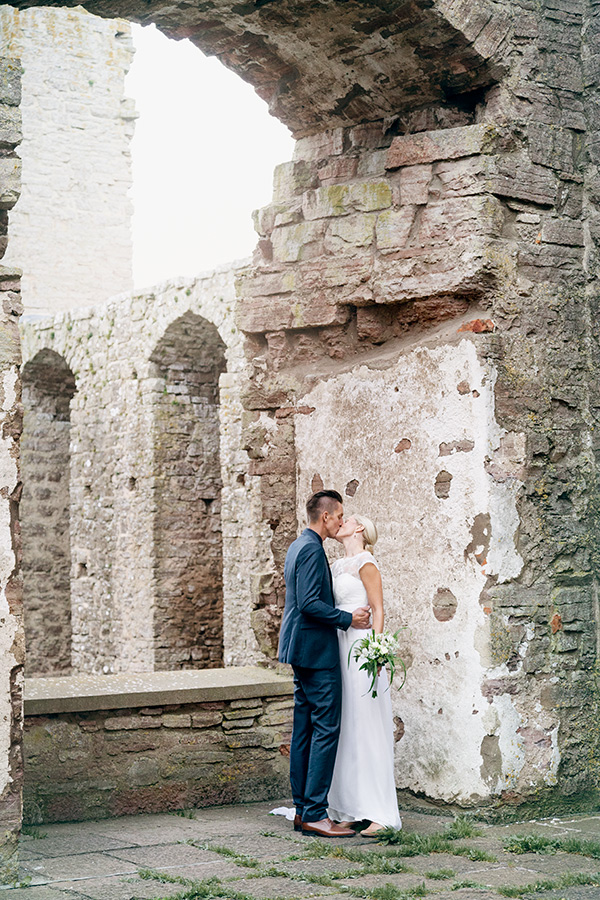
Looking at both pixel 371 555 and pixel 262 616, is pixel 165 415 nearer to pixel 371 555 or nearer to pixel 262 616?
pixel 262 616

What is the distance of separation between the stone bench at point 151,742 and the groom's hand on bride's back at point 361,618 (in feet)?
3.47

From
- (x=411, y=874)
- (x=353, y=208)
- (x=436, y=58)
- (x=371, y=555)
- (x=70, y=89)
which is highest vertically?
(x=70, y=89)

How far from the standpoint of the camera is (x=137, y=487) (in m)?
12.7

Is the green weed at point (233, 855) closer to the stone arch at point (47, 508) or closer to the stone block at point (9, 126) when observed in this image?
the stone block at point (9, 126)

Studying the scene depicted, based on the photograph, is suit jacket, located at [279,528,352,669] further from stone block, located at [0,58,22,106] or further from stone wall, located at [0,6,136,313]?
stone wall, located at [0,6,136,313]

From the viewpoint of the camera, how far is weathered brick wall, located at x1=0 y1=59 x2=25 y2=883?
4.54 meters

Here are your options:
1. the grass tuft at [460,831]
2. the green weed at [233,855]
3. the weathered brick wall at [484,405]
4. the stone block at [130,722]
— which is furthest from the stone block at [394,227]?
the green weed at [233,855]

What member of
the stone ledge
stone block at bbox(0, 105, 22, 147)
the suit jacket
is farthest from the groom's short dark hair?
stone block at bbox(0, 105, 22, 147)

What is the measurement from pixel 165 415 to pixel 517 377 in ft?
23.8

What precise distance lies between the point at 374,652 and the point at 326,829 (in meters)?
0.79

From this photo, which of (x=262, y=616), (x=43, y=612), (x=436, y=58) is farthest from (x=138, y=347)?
(x=436, y=58)

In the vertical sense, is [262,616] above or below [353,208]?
below

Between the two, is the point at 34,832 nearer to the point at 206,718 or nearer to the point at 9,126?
the point at 206,718

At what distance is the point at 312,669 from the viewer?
17.5ft
